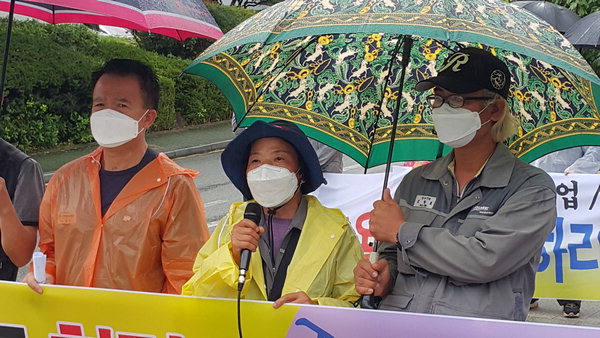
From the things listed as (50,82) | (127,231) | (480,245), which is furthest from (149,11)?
(50,82)

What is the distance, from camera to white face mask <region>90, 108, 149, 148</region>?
344 cm

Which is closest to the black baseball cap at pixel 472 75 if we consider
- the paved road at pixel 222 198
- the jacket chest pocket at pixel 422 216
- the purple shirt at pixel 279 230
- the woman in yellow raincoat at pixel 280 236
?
the jacket chest pocket at pixel 422 216

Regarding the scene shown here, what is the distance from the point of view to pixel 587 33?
8844 millimetres

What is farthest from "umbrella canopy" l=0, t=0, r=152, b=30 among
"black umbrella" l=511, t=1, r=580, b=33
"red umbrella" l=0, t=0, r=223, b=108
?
"black umbrella" l=511, t=1, r=580, b=33

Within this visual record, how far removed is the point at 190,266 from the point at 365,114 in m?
1.23

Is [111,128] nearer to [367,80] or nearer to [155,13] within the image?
[155,13]

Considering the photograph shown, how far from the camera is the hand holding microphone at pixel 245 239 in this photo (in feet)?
9.22

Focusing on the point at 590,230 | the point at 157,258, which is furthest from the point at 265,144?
the point at 590,230

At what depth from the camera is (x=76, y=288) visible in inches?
122

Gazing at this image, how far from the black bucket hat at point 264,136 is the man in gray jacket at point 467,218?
33cm

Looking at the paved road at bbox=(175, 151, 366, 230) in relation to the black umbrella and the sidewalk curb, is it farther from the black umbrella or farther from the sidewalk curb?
the black umbrella

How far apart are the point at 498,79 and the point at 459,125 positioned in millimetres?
236

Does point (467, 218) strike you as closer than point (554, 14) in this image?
Yes

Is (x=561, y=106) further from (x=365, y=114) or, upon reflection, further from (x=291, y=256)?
(x=291, y=256)
